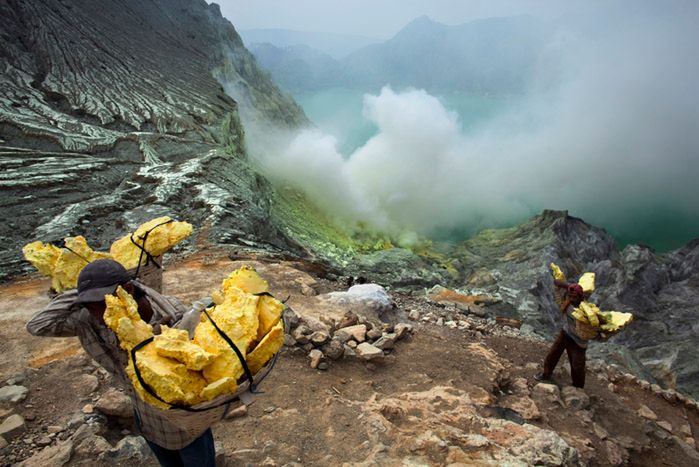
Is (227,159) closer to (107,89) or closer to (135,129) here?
(135,129)

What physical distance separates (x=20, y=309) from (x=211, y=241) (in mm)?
4603

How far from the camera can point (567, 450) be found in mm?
4062

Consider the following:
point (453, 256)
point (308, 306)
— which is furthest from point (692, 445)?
point (453, 256)

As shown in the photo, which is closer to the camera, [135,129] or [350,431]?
[350,431]

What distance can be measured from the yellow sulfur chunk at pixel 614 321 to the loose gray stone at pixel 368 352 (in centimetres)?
286

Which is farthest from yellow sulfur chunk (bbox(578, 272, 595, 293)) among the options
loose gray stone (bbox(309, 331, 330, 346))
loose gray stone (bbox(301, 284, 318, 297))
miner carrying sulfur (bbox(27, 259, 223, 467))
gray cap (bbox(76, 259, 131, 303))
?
gray cap (bbox(76, 259, 131, 303))

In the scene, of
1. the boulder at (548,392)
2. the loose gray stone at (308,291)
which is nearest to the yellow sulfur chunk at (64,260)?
the loose gray stone at (308,291)

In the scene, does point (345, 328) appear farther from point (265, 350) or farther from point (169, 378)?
point (169, 378)

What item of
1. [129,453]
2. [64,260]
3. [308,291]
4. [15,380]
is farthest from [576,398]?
[15,380]

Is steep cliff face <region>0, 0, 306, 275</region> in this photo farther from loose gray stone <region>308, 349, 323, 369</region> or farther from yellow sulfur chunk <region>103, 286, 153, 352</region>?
yellow sulfur chunk <region>103, 286, 153, 352</region>

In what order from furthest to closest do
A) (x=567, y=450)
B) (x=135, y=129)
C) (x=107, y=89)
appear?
(x=107, y=89) → (x=135, y=129) → (x=567, y=450)

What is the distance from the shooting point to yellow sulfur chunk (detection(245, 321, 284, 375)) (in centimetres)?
226

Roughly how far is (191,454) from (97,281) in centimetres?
125

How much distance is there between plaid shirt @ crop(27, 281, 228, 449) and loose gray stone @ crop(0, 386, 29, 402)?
7.60ft
